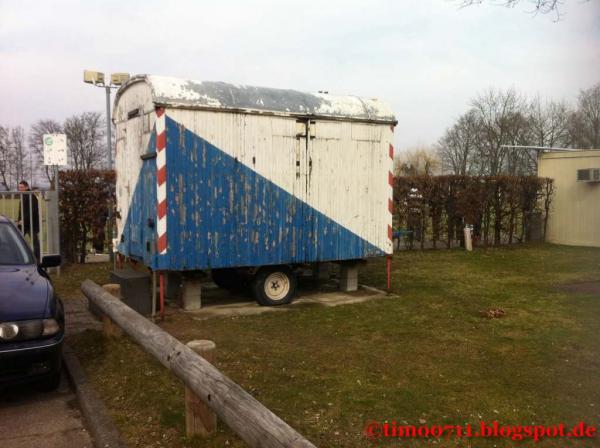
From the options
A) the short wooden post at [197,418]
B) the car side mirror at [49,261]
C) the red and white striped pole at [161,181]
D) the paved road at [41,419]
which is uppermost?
the red and white striped pole at [161,181]

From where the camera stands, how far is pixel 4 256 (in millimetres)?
5719

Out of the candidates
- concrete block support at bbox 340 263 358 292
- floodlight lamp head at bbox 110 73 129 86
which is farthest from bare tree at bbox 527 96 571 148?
floodlight lamp head at bbox 110 73 129 86

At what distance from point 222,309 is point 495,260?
8.80 metres

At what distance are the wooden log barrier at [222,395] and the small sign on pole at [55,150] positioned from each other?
7.21m

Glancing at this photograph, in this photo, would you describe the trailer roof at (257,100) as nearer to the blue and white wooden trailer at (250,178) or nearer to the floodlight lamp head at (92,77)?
the blue and white wooden trailer at (250,178)

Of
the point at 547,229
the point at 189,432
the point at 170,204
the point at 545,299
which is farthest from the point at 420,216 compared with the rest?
the point at 189,432

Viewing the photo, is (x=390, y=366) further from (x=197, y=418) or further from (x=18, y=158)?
(x=18, y=158)

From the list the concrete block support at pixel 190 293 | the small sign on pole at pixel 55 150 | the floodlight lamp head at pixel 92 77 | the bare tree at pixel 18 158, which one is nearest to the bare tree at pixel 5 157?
the bare tree at pixel 18 158

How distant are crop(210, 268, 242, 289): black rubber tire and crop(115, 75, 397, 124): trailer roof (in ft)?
10.0

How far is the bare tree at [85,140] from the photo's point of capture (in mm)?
37844

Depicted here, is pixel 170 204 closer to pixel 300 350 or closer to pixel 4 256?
pixel 4 256

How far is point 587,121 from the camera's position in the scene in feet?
12.7

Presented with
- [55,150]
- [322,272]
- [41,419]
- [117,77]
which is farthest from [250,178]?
[117,77]

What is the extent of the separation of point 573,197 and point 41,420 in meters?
18.0
